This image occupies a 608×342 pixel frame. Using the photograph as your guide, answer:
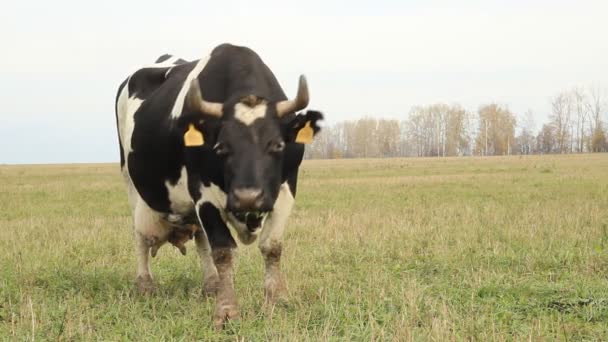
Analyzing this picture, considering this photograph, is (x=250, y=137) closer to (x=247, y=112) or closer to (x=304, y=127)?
(x=247, y=112)

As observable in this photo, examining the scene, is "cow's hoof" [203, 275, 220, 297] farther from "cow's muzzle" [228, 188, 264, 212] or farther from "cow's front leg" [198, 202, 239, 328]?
"cow's muzzle" [228, 188, 264, 212]

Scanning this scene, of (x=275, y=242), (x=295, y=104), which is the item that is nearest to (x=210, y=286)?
(x=275, y=242)

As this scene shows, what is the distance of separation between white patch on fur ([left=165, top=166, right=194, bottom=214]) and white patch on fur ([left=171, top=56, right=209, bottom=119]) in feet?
1.76

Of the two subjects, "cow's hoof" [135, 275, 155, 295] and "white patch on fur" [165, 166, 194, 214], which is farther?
"cow's hoof" [135, 275, 155, 295]

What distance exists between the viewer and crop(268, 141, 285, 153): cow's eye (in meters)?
4.96

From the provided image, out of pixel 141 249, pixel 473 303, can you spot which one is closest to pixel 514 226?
pixel 473 303

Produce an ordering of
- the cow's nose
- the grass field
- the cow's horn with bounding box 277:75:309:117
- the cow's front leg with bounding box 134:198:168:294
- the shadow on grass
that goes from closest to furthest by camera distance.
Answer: the cow's nose → the grass field → the cow's horn with bounding box 277:75:309:117 → the shadow on grass → the cow's front leg with bounding box 134:198:168:294

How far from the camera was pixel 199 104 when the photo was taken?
501cm

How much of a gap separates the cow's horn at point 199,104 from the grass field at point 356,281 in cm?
173

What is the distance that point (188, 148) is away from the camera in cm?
555

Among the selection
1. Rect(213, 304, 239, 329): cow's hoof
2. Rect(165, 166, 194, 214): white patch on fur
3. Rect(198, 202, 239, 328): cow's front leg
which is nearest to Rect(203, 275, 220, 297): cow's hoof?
Rect(165, 166, 194, 214): white patch on fur

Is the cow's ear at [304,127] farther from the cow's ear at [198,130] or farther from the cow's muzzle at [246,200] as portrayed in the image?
the cow's muzzle at [246,200]

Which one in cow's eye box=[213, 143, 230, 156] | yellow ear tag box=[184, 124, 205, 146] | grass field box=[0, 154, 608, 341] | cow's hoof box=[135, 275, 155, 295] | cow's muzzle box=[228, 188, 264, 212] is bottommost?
cow's hoof box=[135, 275, 155, 295]

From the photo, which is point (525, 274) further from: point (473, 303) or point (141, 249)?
point (141, 249)
